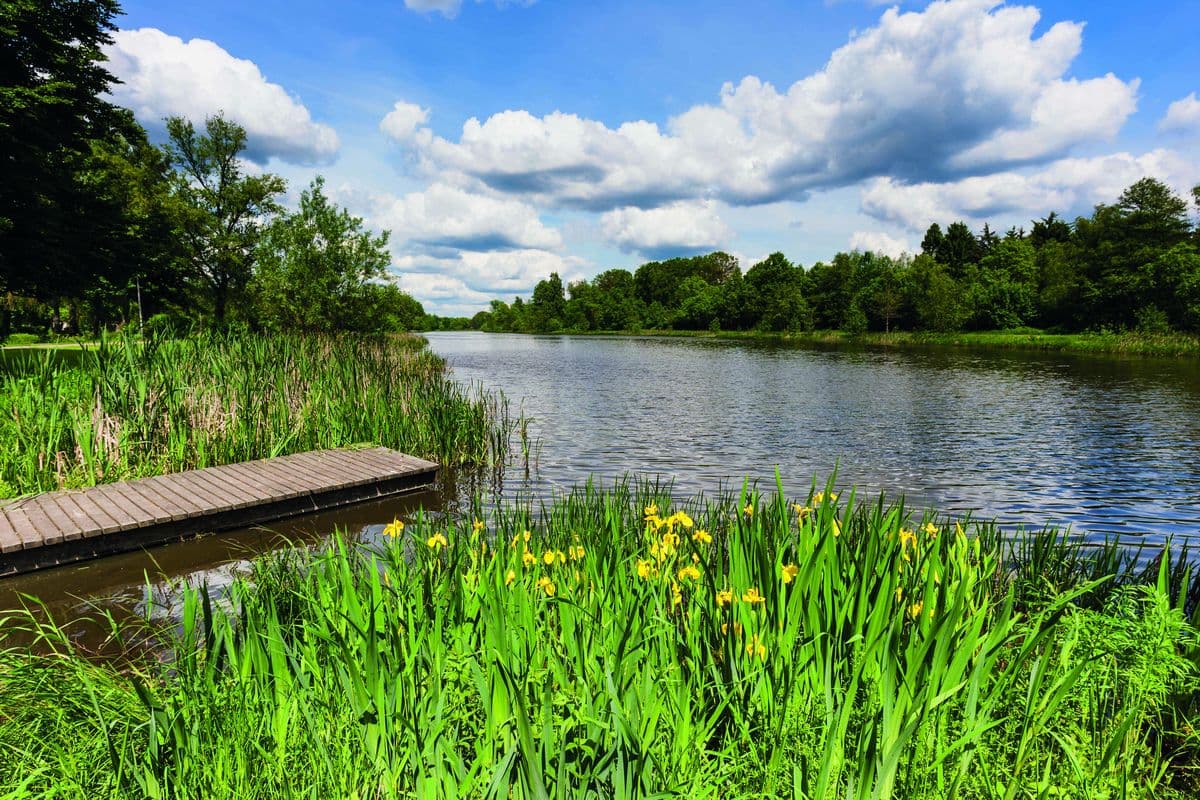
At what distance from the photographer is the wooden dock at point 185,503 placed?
270 inches

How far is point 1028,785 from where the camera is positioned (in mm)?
2545

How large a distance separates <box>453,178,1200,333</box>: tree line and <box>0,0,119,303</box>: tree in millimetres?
63535

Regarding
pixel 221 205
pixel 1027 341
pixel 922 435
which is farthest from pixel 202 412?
pixel 1027 341

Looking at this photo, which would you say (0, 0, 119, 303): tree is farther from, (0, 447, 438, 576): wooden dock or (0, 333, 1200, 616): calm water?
(0, 333, 1200, 616): calm water

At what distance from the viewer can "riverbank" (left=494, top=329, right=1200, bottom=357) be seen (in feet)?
140

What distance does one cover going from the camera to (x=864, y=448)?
48.9ft

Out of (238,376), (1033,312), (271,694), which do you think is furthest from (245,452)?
(1033,312)

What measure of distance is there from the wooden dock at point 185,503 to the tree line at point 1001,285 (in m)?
59.1

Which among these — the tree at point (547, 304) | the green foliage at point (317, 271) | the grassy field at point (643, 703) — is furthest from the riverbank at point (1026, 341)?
the tree at point (547, 304)

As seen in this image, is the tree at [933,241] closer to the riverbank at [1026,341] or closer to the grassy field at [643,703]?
the riverbank at [1026,341]

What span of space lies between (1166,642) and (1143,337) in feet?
187

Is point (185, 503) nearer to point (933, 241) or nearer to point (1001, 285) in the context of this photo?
point (1001, 285)

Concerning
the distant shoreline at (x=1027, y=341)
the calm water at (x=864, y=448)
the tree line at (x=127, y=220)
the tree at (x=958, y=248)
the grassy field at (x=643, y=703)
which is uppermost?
the tree at (x=958, y=248)

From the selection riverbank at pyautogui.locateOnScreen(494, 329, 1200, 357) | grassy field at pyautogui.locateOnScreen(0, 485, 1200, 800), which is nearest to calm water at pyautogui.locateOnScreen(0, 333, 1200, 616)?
grassy field at pyautogui.locateOnScreen(0, 485, 1200, 800)
